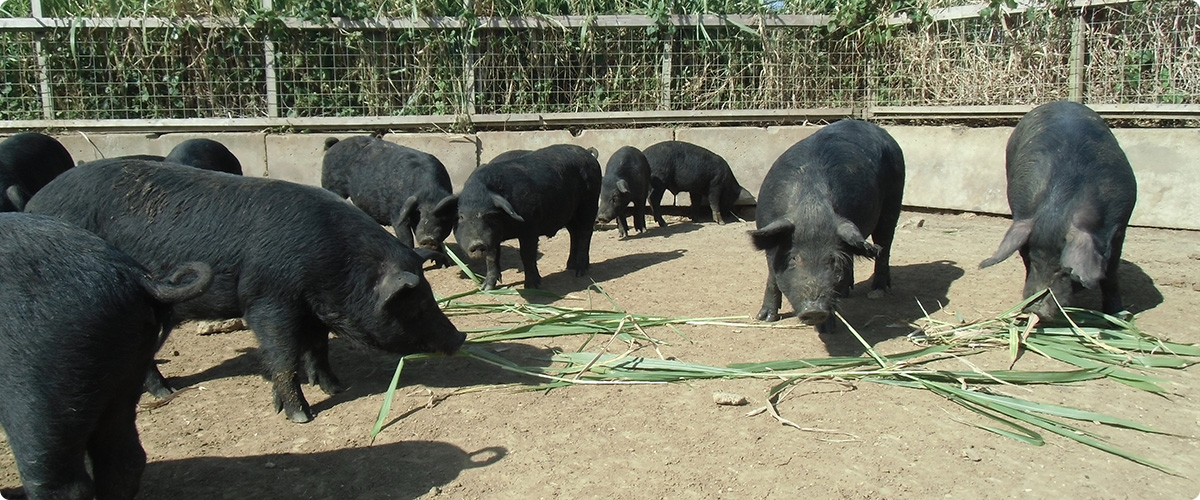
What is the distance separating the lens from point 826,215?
550 centimetres

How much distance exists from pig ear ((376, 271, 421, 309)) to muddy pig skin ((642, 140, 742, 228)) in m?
6.46

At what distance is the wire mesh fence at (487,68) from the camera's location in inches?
428

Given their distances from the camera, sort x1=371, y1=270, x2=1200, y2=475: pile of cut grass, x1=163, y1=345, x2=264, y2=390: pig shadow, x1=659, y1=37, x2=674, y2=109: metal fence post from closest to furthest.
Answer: x1=371, y1=270, x2=1200, y2=475: pile of cut grass
x1=163, y1=345, x2=264, y2=390: pig shadow
x1=659, y1=37, x2=674, y2=109: metal fence post

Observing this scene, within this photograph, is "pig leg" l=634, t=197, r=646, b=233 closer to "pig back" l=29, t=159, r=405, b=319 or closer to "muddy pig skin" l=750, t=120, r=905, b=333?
"muddy pig skin" l=750, t=120, r=905, b=333

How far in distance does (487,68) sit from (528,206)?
4538mm

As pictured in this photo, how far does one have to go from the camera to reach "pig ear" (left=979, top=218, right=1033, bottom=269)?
5.66 metres

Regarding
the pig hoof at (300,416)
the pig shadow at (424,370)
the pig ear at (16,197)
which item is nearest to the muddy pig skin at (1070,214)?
the pig shadow at (424,370)

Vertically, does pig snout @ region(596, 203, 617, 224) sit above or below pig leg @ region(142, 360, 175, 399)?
above

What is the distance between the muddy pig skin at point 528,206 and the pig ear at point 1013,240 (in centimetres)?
337

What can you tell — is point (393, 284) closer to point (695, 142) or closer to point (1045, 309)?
point (1045, 309)

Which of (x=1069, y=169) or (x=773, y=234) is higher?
(x=1069, y=169)

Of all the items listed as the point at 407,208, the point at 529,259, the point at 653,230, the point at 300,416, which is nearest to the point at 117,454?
the point at 300,416

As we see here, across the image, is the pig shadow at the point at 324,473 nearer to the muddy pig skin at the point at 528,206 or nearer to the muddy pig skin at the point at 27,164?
the muddy pig skin at the point at 528,206

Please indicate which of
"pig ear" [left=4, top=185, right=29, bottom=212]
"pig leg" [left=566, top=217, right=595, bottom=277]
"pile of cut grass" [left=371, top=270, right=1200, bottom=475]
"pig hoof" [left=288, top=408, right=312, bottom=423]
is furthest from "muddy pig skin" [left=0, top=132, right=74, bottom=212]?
"pig leg" [left=566, top=217, right=595, bottom=277]
